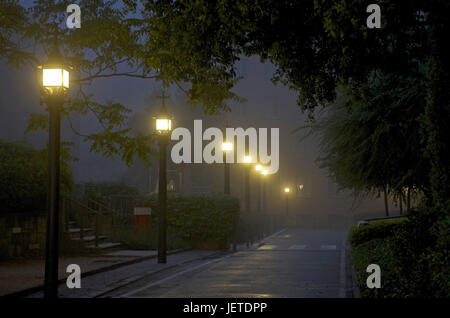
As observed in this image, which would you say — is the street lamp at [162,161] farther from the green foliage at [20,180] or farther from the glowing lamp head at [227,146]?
the glowing lamp head at [227,146]

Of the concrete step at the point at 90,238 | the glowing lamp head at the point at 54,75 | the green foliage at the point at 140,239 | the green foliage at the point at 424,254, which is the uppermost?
the glowing lamp head at the point at 54,75

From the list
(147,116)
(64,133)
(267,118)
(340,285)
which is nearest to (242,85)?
(267,118)

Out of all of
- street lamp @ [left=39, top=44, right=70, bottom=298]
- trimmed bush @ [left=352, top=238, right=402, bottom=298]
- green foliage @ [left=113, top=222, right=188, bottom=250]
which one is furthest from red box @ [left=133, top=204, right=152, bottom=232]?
street lamp @ [left=39, top=44, right=70, bottom=298]

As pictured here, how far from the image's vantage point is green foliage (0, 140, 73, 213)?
1825cm

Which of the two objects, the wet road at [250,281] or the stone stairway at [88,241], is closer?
the wet road at [250,281]

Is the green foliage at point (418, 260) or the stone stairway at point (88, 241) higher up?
the green foliage at point (418, 260)

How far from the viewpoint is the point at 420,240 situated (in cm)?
818

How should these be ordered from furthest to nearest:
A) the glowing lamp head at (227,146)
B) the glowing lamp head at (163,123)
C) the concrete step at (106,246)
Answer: the glowing lamp head at (227,146), the concrete step at (106,246), the glowing lamp head at (163,123)

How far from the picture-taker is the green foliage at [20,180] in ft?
59.9

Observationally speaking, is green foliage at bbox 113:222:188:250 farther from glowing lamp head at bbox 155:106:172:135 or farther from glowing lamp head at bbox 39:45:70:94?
glowing lamp head at bbox 39:45:70:94

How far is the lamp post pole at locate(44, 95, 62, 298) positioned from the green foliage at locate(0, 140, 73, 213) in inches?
286

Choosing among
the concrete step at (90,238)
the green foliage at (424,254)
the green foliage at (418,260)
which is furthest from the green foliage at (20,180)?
the green foliage at (424,254)

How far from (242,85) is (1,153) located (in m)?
62.6
